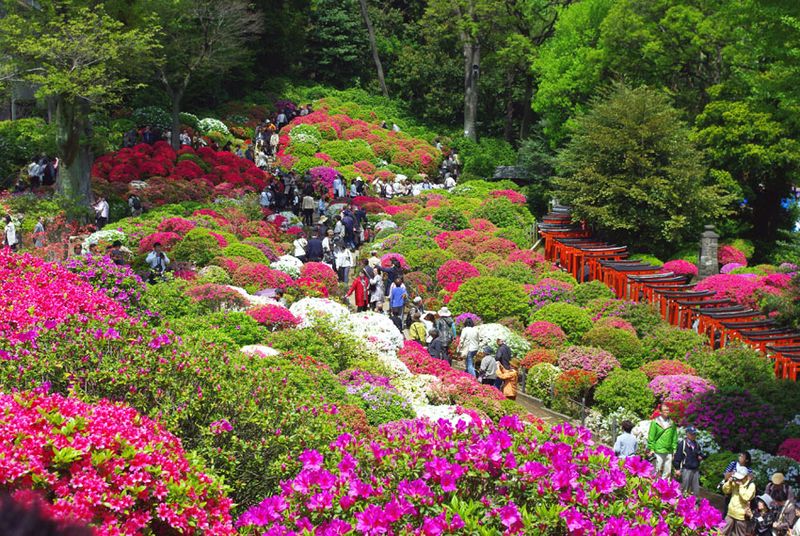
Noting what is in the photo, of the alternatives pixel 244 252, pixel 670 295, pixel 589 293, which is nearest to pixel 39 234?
pixel 244 252

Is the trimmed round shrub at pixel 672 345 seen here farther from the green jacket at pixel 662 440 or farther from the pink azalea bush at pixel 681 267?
the pink azalea bush at pixel 681 267

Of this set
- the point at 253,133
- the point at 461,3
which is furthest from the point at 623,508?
the point at 461,3

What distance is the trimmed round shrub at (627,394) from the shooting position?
51.1 feet

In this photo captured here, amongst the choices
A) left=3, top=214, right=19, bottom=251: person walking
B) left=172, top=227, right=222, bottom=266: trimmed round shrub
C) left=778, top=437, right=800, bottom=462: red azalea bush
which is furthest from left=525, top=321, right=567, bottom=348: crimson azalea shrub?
left=3, top=214, right=19, bottom=251: person walking

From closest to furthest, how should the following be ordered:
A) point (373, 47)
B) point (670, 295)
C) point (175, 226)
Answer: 1. point (175, 226)
2. point (670, 295)
3. point (373, 47)

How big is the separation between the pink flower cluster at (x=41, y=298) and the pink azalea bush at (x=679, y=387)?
339 inches

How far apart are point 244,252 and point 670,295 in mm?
9777

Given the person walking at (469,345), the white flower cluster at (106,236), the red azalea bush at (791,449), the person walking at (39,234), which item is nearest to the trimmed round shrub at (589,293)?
the person walking at (469,345)

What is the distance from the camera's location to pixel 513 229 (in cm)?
2825

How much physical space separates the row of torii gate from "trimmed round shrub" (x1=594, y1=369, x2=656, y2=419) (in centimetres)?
388

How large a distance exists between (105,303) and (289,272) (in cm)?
870

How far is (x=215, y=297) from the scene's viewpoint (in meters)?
16.1

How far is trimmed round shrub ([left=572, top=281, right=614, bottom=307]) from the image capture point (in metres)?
21.3

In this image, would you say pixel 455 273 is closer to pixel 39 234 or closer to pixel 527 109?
pixel 39 234
